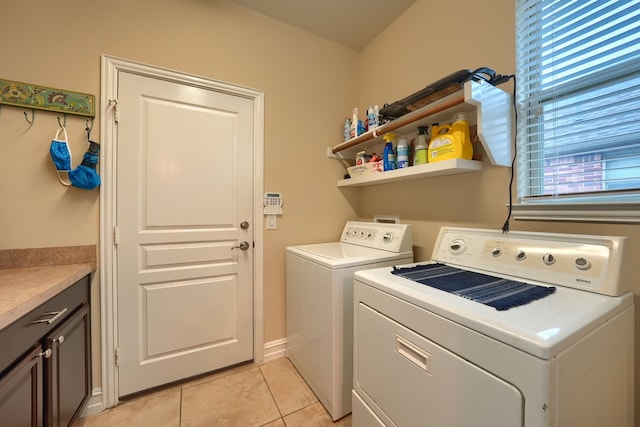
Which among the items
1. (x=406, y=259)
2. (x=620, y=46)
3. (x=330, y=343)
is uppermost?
(x=620, y=46)

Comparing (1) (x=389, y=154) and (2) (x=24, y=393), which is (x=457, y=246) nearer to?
(1) (x=389, y=154)

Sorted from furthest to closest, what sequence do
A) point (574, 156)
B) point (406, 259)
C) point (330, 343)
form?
1. point (406, 259)
2. point (330, 343)
3. point (574, 156)

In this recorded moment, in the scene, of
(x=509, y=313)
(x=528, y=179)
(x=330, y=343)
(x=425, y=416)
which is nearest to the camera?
(x=509, y=313)

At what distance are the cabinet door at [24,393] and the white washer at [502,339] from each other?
1.22m

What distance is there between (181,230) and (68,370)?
850 millimetres

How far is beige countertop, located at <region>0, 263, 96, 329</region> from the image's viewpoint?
83 centimetres

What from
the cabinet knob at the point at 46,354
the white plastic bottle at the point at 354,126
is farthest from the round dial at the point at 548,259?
the cabinet knob at the point at 46,354

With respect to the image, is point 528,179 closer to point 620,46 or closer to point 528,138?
point 528,138

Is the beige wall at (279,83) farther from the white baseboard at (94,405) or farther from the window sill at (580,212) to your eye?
the white baseboard at (94,405)

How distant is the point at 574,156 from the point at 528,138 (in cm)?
21

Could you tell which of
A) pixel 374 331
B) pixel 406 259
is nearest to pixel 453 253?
pixel 406 259

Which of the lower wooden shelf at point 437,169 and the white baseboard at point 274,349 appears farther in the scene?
the white baseboard at point 274,349

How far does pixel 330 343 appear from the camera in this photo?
4.60 ft

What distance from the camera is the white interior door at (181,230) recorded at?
5.16ft
